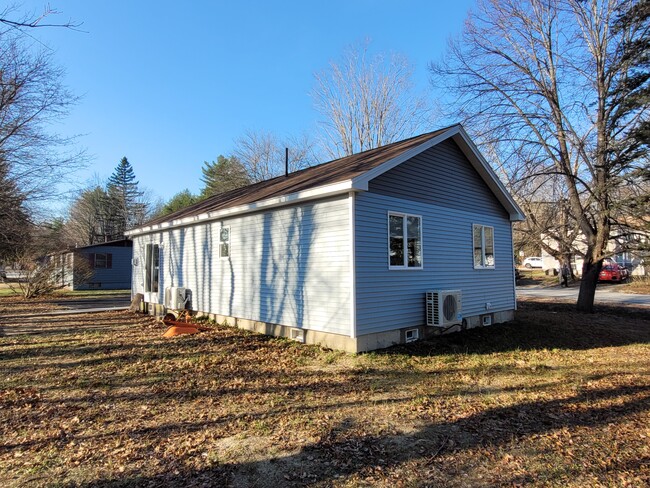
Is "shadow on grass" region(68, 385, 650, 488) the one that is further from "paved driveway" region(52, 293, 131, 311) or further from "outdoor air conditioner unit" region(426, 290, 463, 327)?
"paved driveway" region(52, 293, 131, 311)

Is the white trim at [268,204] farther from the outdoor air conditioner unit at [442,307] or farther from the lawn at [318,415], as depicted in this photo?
the outdoor air conditioner unit at [442,307]

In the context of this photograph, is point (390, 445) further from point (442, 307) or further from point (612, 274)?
point (612, 274)

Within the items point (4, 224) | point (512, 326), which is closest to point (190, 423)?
point (512, 326)

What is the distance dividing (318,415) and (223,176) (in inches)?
1367

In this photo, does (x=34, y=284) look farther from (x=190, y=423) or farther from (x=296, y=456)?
(x=296, y=456)

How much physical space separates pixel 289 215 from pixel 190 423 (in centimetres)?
502

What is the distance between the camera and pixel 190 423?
14.3 ft

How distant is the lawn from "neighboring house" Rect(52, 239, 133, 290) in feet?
62.7

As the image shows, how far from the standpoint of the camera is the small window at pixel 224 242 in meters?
10.5

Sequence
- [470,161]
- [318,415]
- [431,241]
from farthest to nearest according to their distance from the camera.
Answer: [470,161] → [431,241] → [318,415]

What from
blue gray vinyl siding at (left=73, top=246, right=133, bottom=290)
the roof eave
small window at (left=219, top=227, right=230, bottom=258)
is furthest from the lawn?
blue gray vinyl siding at (left=73, top=246, right=133, bottom=290)

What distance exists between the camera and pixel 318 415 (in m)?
4.58

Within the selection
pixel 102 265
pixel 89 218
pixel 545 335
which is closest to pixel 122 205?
pixel 89 218

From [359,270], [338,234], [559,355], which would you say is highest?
[338,234]
